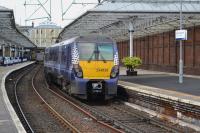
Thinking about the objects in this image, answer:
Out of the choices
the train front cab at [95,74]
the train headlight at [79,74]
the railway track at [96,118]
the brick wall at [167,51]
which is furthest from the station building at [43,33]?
the railway track at [96,118]

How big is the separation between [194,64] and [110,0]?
826 centimetres

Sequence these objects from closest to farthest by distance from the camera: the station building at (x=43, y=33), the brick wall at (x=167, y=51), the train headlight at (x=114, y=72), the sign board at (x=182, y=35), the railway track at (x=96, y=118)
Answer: the railway track at (x=96, y=118), the train headlight at (x=114, y=72), the sign board at (x=182, y=35), the brick wall at (x=167, y=51), the station building at (x=43, y=33)

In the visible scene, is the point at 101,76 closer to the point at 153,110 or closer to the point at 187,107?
the point at 153,110

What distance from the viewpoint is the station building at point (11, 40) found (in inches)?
1569

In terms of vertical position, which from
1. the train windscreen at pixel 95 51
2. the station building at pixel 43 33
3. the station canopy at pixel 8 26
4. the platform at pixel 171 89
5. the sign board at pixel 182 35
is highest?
the station building at pixel 43 33

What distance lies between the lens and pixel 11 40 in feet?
286

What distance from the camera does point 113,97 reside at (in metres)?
24.4

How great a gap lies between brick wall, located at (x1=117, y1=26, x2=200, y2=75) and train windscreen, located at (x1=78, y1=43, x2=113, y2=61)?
46.5 feet

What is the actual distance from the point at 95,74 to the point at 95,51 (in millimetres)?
1182

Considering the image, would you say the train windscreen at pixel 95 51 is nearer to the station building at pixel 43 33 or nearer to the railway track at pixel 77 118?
the railway track at pixel 77 118

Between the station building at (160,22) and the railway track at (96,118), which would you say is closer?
the railway track at (96,118)

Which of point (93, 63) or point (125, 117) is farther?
point (93, 63)

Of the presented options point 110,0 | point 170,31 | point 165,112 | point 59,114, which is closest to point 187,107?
point 165,112

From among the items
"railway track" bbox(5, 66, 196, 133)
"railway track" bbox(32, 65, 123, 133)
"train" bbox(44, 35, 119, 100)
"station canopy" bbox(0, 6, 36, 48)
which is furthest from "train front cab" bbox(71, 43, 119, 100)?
"station canopy" bbox(0, 6, 36, 48)
